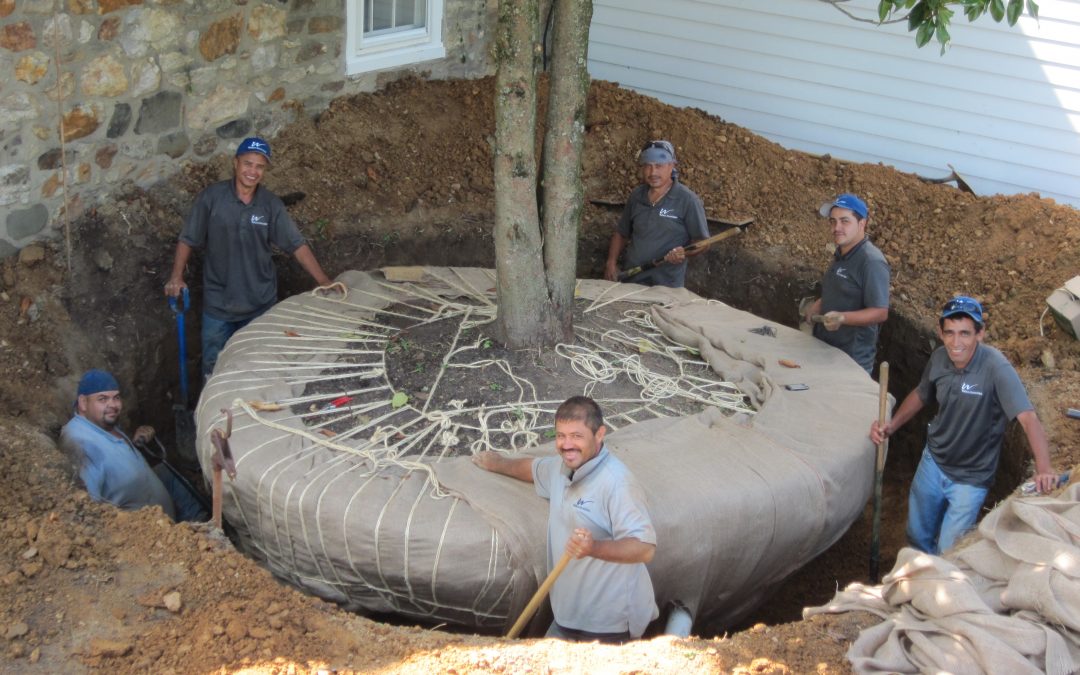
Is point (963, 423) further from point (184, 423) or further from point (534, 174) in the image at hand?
point (184, 423)

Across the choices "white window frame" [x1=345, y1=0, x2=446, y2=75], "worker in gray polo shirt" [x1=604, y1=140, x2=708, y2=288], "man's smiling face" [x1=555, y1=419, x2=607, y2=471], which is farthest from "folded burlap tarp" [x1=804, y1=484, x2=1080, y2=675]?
"white window frame" [x1=345, y1=0, x2=446, y2=75]

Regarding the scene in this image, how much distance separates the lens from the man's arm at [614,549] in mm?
3621

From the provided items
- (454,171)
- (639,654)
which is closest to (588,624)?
(639,654)

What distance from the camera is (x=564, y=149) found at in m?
5.25

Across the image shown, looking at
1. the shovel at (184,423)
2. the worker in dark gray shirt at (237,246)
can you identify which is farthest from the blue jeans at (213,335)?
the shovel at (184,423)

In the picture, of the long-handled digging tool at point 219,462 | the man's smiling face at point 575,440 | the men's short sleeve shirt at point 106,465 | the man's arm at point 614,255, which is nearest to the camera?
the man's smiling face at point 575,440

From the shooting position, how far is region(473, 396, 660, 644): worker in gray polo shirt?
146 inches

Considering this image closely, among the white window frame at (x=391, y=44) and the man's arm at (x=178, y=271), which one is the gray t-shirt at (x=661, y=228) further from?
the man's arm at (x=178, y=271)

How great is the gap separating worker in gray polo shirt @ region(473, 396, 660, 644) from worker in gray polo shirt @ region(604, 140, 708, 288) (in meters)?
2.65

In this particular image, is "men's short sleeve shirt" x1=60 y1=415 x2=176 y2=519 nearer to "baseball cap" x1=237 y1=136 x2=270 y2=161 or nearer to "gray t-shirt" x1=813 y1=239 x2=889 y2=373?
"baseball cap" x1=237 y1=136 x2=270 y2=161

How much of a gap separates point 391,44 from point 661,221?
104 inches

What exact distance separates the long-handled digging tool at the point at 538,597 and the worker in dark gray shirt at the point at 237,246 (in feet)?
8.23

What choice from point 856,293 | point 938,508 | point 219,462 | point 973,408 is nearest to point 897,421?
point 973,408

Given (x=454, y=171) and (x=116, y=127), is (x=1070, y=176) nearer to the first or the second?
(x=454, y=171)
